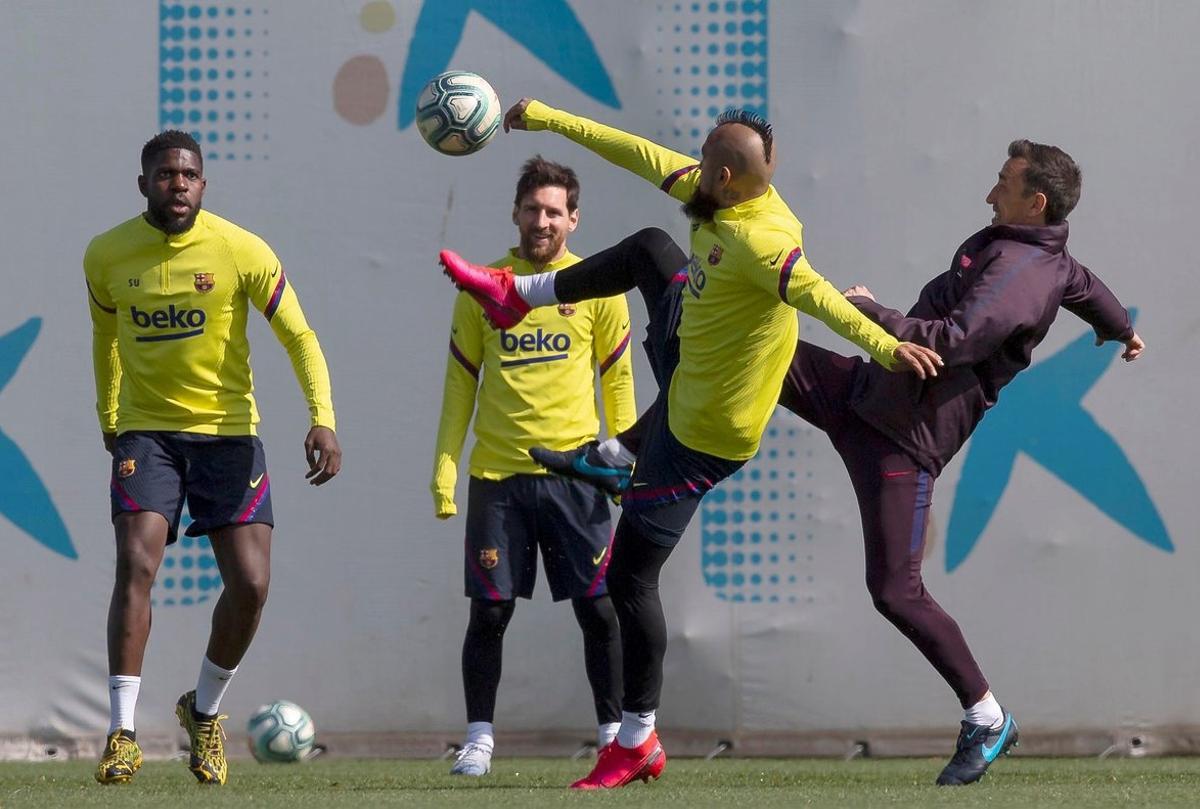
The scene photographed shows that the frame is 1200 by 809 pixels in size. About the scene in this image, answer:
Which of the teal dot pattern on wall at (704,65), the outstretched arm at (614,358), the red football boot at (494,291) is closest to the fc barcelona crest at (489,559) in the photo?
the outstretched arm at (614,358)

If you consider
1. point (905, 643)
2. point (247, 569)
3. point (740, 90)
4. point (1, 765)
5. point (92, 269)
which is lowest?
point (1, 765)

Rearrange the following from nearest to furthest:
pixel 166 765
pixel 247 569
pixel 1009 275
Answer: pixel 1009 275 → pixel 247 569 → pixel 166 765

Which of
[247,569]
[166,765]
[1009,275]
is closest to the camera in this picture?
[1009,275]

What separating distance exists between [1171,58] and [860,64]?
1248 mm

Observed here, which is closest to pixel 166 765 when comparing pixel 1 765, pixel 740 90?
pixel 1 765

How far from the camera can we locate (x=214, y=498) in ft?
18.3

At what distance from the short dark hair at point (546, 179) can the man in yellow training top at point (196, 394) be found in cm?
106

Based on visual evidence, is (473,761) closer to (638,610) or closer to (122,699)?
(638,610)

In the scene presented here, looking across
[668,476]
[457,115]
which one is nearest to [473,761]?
[668,476]

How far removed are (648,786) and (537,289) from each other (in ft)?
5.26

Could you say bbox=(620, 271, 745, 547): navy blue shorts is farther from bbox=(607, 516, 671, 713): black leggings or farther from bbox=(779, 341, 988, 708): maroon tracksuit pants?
bbox=(779, 341, 988, 708): maroon tracksuit pants

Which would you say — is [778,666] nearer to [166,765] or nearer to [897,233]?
[897,233]

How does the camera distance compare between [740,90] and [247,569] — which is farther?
[740,90]

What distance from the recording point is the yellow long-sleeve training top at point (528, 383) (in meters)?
6.20
